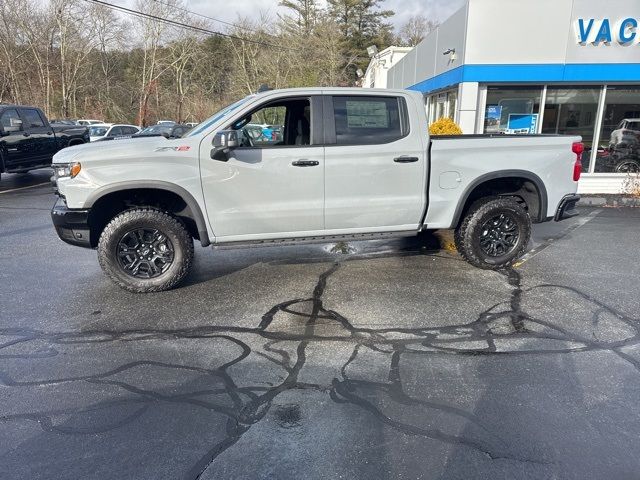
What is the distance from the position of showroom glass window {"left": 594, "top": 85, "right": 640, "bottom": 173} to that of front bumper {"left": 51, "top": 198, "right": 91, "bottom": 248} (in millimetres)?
11482

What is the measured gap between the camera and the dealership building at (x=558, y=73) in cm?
1004

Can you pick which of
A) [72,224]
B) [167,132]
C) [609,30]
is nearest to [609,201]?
[609,30]

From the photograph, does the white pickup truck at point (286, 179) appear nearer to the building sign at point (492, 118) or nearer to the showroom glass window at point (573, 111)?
the building sign at point (492, 118)

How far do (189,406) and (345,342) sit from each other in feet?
4.55

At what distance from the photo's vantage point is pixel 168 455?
8.24ft

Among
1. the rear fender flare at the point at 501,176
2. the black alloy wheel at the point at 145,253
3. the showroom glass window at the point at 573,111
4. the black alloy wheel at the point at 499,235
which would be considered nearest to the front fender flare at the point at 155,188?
the black alloy wheel at the point at 145,253

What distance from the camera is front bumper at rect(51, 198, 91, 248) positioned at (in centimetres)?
457

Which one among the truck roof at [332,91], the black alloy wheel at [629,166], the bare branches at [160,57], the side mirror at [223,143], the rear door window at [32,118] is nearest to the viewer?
the side mirror at [223,143]

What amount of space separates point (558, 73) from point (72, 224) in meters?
10.5

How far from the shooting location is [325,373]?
10.9ft

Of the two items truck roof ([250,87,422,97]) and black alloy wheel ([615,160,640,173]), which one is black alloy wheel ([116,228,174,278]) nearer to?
truck roof ([250,87,422,97])

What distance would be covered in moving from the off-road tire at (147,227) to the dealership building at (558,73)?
8415 mm

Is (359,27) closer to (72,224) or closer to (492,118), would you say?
(492,118)

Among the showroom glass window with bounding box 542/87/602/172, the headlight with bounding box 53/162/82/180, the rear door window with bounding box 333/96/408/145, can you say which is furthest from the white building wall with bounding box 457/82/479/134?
the headlight with bounding box 53/162/82/180
